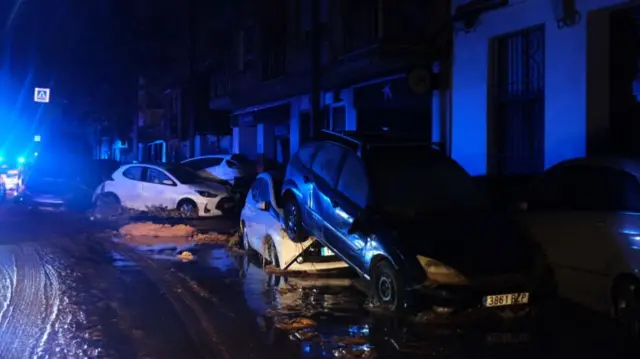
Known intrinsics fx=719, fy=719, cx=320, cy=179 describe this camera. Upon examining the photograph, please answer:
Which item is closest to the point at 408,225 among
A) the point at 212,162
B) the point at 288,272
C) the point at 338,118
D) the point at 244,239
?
the point at 288,272

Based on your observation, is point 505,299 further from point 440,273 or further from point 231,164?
point 231,164

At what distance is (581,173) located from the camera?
8.30 m

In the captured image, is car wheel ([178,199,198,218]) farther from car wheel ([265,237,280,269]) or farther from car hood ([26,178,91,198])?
car wheel ([265,237,280,269])

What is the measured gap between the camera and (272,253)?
1083 centimetres

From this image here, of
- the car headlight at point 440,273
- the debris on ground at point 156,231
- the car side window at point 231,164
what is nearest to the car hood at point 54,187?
the car side window at point 231,164

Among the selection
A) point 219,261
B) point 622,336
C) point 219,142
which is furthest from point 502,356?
point 219,142

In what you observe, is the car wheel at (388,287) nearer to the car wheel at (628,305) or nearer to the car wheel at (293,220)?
the car wheel at (293,220)

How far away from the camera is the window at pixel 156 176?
1921cm

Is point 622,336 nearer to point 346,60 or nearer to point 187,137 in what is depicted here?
point 346,60

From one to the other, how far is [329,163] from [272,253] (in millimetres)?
1990

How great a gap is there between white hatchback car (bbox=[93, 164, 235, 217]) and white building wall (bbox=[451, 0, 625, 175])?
22.5ft

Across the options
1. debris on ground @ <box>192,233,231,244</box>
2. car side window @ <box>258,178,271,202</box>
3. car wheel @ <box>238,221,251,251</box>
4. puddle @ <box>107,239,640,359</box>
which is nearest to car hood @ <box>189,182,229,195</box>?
debris on ground @ <box>192,233,231,244</box>

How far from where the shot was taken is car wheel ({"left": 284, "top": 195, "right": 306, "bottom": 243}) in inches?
392

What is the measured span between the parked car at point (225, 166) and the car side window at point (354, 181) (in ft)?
43.2
